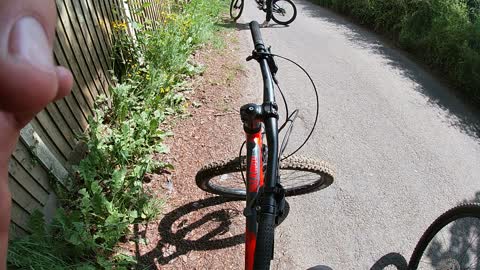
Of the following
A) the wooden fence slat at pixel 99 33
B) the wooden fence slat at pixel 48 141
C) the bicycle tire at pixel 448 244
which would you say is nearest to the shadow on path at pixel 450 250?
the bicycle tire at pixel 448 244

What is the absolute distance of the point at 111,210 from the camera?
2.68 m

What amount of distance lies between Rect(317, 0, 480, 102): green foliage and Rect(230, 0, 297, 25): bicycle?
77.0 inches

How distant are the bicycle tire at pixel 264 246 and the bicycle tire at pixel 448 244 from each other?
4.78 ft

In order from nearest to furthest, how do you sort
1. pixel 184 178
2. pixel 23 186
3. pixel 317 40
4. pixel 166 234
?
pixel 23 186 < pixel 166 234 < pixel 184 178 < pixel 317 40

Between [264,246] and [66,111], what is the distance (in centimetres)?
270

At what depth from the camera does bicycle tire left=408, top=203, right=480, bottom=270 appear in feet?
6.81

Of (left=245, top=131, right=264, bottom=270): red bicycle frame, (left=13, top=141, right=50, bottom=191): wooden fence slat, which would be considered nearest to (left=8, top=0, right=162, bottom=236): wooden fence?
(left=13, top=141, right=50, bottom=191): wooden fence slat

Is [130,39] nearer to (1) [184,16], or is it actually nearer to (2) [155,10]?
(2) [155,10]

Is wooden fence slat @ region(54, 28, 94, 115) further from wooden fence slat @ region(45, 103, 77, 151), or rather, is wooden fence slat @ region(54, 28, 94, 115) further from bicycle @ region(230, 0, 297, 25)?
bicycle @ region(230, 0, 297, 25)

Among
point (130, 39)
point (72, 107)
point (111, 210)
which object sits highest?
point (130, 39)

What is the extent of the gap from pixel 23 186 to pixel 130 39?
2529mm

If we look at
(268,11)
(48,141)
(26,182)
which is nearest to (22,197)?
(26,182)

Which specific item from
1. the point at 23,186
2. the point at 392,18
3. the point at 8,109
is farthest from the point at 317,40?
the point at 8,109

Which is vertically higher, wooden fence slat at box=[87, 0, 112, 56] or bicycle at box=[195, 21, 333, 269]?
wooden fence slat at box=[87, 0, 112, 56]
